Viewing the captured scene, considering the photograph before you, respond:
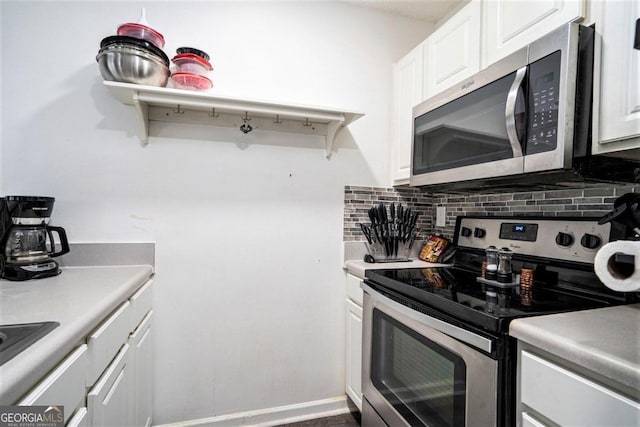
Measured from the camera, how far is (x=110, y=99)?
1486 mm

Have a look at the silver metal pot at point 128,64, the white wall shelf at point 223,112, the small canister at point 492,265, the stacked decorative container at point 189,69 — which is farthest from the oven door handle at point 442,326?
the silver metal pot at point 128,64

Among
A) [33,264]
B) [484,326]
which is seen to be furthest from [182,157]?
[484,326]

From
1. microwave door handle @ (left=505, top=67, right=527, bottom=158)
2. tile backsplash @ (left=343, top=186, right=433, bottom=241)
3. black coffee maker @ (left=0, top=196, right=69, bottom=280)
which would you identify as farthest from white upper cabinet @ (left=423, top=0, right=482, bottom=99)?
black coffee maker @ (left=0, top=196, right=69, bottom=280)

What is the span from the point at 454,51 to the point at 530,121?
23.6 inches

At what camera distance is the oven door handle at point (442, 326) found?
0.79m

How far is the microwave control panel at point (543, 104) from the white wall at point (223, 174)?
0.91 meters

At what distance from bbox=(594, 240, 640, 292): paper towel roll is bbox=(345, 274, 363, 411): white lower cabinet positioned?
1093mm

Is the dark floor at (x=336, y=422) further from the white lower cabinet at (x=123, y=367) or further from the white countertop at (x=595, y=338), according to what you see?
the white countertop at (x=595, y=338)

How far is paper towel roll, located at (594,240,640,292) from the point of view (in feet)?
1.90

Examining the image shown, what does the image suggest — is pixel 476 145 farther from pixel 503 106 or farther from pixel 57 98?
pixel 57 98

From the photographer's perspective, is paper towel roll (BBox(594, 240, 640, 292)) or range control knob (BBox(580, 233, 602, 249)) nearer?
paper towel roll (BBox(594, 240, 640, 292))

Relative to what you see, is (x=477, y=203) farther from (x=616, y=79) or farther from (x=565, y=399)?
(x=565, y=399)

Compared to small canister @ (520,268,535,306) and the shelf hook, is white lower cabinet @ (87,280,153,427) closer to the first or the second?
the shelf hook

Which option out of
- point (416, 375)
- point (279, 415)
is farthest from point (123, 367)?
point (416, 375)
